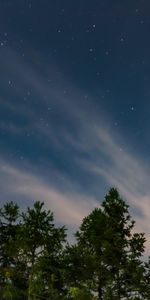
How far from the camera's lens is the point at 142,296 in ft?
95.7

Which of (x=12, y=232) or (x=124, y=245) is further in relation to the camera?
(x=12, y=232)

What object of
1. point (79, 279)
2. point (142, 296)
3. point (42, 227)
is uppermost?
point (42, 227)

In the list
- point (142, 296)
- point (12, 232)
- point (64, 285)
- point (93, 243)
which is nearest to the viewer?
point (142, 296)

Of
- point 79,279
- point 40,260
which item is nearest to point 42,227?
point 40,260

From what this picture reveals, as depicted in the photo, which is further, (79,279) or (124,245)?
(79,279)

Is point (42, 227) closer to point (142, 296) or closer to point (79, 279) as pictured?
point (79, 279)

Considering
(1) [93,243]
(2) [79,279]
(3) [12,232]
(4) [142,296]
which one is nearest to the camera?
(4) [142,296]

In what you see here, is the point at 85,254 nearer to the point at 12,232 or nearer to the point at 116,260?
the point at 116,260

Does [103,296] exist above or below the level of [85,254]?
below

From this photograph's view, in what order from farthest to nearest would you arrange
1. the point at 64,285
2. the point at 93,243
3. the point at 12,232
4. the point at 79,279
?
the point at 12,232 < the point at 64,285 < the point at 79,279 < the point at 93,243

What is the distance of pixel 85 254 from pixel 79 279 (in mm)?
3108

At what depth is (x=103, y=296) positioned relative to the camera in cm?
2992

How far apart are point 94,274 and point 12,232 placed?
35.8 feet

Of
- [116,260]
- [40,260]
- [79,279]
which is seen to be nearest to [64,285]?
[79,279]
